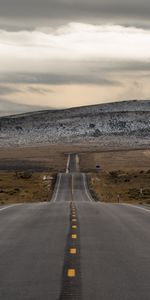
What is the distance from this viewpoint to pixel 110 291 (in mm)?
9562

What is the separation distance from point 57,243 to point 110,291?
663 cm

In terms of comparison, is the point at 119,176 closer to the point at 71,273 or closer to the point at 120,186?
the point at 120,186

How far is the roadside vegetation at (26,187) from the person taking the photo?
80.6 m

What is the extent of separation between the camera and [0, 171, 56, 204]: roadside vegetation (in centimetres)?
8056

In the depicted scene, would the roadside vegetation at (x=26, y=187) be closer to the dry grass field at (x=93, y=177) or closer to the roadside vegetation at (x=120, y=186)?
the dry grass field at (x=93, y=177)

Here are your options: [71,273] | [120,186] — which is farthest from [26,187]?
[71,273]

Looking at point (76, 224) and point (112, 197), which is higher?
point (76, 224)

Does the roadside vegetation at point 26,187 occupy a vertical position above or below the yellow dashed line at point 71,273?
below

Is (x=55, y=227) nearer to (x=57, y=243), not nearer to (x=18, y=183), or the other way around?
(x=57, y=243)

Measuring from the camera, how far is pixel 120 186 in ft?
Result: 329

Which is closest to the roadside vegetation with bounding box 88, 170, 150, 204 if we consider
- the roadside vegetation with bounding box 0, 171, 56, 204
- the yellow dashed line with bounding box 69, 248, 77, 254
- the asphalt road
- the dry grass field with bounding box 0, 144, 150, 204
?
the dry grass field with bounding box 0, 144, 150, 204

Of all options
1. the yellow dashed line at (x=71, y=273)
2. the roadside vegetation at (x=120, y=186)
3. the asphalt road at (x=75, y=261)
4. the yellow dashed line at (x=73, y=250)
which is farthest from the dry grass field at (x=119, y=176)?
the yellow dashed line at (x=71, y=273)

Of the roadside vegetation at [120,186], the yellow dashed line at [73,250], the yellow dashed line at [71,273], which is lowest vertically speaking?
the roadside vegetation at [120,186]

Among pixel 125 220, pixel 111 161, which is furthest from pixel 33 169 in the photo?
pixel 125 220
